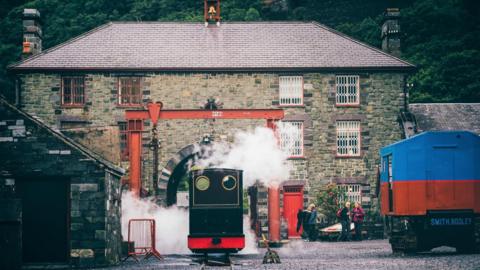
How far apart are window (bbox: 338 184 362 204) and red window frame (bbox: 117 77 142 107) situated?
9857mm

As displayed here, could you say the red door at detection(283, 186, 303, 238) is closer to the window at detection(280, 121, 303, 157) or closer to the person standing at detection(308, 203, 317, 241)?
the window at detection(280, 121, 303, 157)

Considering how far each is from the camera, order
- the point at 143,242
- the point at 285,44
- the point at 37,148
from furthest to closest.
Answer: the point at 285,44 → the point at 143,242 → the point at 37,148

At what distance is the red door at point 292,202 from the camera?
1474 inches

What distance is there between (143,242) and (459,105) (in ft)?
65.5

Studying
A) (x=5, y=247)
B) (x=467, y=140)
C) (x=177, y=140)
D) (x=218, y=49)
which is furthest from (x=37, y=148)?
(x=218, y=49)

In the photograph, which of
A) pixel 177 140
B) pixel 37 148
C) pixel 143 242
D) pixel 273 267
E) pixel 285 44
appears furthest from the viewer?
pixel 285 44

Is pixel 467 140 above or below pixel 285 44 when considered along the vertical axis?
below

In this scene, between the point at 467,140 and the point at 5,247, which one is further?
the point at 467,140

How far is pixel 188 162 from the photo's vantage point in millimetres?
38344

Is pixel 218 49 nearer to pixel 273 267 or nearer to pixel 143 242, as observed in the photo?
pixel 143 242

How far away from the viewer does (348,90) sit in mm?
38219

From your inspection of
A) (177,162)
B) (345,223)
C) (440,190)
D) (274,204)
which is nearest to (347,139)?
(345,223)

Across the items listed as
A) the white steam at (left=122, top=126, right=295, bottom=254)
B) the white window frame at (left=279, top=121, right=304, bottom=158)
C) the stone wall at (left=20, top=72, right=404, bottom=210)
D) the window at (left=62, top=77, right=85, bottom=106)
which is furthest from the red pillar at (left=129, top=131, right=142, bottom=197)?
the white window frame at (left=279, top=121, right=304, bottom=158)

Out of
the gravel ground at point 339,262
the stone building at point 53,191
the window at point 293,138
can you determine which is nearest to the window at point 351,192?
the window at point 293,138
